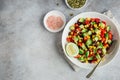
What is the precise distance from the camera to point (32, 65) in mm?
1697

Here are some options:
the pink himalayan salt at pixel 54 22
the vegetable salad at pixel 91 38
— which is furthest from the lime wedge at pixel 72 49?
the pink himalayan salt at pixel 54 22

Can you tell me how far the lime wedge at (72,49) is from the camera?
160 cm

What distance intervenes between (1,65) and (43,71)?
20 cm

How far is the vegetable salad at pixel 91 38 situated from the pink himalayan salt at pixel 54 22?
0.08m

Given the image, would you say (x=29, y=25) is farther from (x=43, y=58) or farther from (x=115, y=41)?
(x=115, y=41)

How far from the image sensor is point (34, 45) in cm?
171

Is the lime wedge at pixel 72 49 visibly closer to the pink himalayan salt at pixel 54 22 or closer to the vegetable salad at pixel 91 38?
the vegetable salad at pixel 91 38

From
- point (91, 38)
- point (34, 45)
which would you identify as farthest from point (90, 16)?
point (34, 45)

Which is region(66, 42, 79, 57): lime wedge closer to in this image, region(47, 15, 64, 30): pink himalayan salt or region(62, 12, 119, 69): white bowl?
region(62, 12, 119, 69): white bowl

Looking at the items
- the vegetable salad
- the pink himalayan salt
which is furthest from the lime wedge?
the pink himalayan salt

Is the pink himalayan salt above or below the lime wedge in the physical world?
above

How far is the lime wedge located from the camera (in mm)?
1599

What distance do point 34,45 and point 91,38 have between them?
27 centimetres

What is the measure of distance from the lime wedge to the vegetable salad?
17 mm
